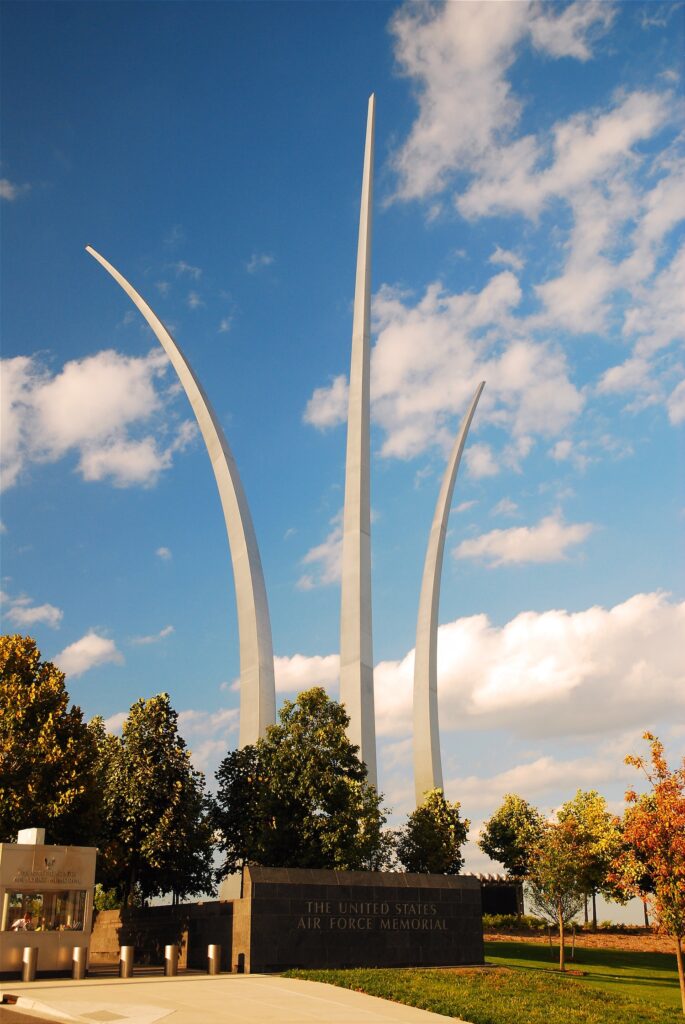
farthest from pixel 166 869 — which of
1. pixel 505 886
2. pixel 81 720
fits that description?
pixel 505 886

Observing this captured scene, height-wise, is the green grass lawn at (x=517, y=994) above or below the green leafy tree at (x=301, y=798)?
below

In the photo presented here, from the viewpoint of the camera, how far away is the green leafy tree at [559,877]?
32.0m

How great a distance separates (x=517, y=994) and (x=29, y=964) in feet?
35.4

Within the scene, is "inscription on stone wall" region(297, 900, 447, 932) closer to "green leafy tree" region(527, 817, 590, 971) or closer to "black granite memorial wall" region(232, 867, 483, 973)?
"black granite memorial wall" region(232, 867, 483, 973)

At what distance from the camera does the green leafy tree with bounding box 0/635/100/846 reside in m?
25.0

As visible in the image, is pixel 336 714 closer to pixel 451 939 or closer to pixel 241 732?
pixel 241 732

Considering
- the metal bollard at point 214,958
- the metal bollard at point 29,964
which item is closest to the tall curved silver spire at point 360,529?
the metal bollard at point 214,958

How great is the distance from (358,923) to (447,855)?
12374 mm

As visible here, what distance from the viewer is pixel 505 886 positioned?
48594 millimetres

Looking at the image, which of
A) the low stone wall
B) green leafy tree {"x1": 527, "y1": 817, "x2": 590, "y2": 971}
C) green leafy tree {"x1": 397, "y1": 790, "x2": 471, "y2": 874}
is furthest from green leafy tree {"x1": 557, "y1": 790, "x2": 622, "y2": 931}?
the low stone wall

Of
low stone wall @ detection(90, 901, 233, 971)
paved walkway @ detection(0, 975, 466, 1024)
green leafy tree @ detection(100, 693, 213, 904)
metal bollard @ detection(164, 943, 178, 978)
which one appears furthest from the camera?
green leafy tree @ detection(100, 693, 213, 904)

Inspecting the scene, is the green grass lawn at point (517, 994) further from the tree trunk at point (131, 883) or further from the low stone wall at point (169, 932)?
the tree trunk at point (131, 883)

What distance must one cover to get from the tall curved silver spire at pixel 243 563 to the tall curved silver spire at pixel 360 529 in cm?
310

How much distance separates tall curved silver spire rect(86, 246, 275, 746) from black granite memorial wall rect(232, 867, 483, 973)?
8.48m
